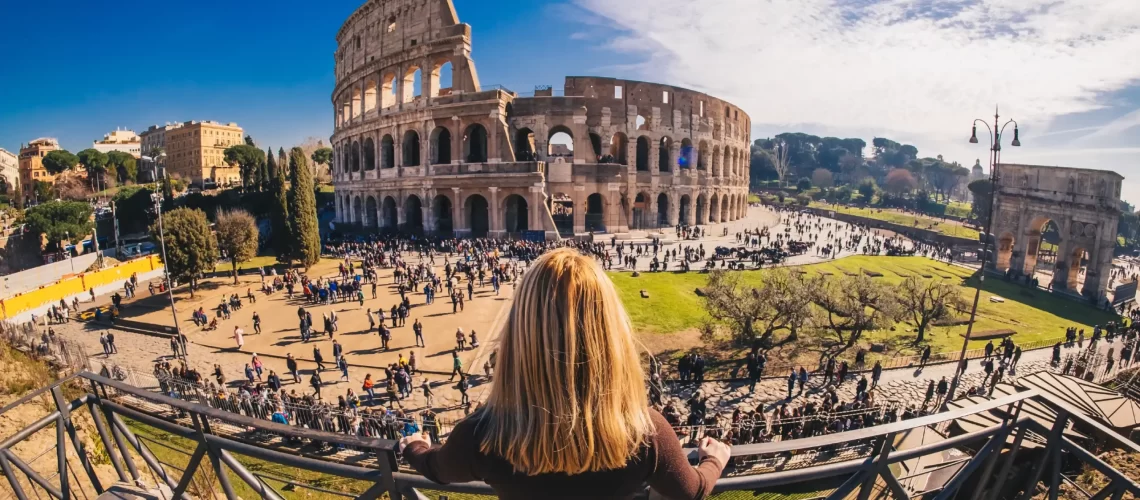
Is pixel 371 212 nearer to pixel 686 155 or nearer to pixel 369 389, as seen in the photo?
pixel 686 155

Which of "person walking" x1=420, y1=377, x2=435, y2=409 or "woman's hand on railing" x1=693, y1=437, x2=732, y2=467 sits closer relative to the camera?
"woman's hand on railing" x1=693, y1=437, x2=732, y2=467

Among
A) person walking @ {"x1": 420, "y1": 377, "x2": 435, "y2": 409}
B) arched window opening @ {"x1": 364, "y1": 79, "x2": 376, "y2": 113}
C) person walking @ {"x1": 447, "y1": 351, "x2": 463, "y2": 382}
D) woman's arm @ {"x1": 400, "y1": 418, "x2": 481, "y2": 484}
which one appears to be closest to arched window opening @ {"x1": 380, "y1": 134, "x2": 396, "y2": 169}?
arched window opening @ {"x1": 364, "y1": 79, "x2": 376, "y2": 113}

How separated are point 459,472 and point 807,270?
3107cm

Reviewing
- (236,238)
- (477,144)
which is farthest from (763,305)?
(477,144)

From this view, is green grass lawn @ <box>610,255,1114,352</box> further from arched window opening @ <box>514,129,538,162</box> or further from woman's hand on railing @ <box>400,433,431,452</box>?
woman's hand on railing @ <box>400,433,431,452</box>

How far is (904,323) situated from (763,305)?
9.67 metres

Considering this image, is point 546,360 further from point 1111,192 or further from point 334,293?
point 1111,192

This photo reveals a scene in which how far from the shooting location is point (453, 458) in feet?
5.63

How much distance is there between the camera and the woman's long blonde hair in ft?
5.14

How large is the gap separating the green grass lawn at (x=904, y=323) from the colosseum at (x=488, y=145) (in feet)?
36.0

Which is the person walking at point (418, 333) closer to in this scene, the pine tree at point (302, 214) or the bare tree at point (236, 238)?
the bare tree at point (236, 238)

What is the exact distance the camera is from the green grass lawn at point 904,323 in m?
21.1

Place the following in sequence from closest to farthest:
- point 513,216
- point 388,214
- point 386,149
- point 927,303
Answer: point 927,303 < point 513,216 < point 386,149 < point 388,214

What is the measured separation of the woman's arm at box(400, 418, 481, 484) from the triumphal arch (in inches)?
1756
